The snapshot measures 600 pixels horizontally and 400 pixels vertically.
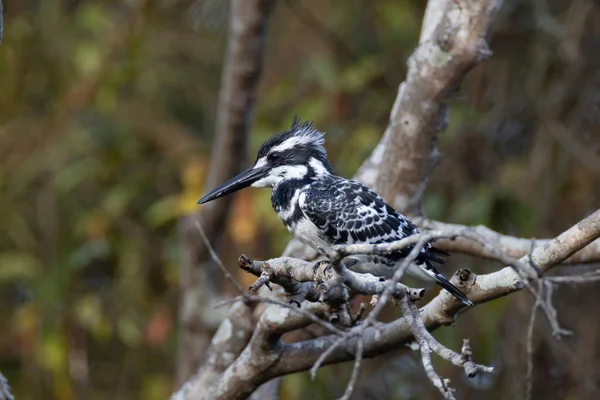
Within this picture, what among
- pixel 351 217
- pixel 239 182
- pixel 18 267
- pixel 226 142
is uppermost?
pixel 18 267

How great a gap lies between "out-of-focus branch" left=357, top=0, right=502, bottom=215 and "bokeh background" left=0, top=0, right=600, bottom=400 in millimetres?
1046

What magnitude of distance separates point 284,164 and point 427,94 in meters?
0.56

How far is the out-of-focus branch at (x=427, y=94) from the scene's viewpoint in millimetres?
3090

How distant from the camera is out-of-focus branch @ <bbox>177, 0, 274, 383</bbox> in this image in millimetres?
3803

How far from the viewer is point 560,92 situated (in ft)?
15.4

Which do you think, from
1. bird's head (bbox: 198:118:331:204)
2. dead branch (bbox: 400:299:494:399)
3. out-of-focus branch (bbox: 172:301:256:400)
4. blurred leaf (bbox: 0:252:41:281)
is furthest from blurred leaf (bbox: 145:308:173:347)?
dead branch (bbox: 400:299:494:399)

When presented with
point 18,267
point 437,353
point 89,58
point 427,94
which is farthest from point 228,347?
point 89,58

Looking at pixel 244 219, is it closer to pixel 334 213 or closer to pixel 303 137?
pixel 303 137

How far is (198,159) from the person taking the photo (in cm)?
509

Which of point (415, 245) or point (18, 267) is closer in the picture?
point (415, 245)

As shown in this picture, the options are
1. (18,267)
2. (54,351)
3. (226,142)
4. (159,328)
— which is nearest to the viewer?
(226,142)

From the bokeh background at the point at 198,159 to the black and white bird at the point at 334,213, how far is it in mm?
1368

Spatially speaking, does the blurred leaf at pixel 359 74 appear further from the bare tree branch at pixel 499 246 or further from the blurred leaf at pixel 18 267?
the blurred leaf at pixel 18 267

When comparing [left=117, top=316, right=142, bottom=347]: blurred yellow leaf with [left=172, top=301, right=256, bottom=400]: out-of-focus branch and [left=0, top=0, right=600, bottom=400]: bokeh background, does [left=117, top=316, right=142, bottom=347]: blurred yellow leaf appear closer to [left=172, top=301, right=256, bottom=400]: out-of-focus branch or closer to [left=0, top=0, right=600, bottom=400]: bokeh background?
[left=0, top=0, right=600, bottom=400]: bokeh background
